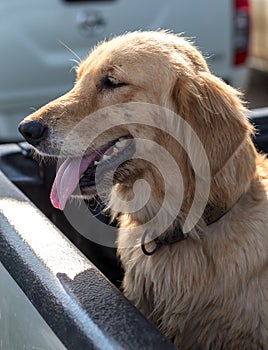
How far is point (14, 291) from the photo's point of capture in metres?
2.15

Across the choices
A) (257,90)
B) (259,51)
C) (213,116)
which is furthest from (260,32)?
(213,116)

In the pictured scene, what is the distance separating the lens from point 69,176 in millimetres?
2510

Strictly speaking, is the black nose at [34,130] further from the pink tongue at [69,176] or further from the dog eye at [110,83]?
the dog eye at [110,83]

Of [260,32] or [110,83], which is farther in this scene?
[260,32]

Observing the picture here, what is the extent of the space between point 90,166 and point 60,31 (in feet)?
11.7

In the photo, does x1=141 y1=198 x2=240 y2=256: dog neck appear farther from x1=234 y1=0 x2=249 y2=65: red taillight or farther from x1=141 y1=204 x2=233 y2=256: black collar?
x1=234 y1=0 x2=249 y2=65: red taillight

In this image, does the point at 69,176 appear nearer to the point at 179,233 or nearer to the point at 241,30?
the point at 179,233

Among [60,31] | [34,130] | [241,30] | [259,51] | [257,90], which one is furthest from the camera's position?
[259,51]

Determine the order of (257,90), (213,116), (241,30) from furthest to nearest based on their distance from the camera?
(257,90)
(241,30)
(213,116)

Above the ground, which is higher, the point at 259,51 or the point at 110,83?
the point at 110,83

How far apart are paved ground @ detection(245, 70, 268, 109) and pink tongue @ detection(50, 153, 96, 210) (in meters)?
5.82

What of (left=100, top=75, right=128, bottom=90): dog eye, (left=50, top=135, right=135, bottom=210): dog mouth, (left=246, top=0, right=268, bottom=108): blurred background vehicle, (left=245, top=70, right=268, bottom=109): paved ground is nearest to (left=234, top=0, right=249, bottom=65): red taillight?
(left=245, top=70, right=268, bottom=109): paved ground

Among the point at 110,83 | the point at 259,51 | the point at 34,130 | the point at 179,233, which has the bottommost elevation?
the point at 259,51

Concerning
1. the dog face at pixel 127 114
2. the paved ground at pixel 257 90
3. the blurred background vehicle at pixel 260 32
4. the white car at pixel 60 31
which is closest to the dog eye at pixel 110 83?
the dog face at pixel 127 114
